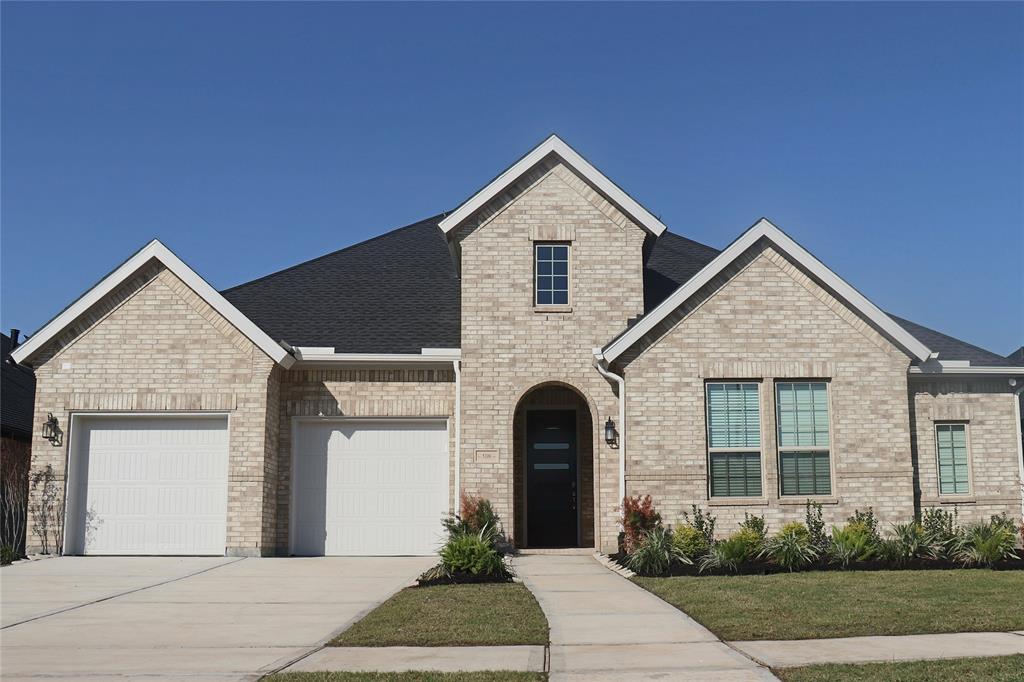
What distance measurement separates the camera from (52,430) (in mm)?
17281

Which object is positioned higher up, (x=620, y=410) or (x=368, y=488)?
(x=620, y=410)

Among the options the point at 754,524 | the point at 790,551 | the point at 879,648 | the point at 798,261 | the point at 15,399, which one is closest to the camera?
the point at 879,648

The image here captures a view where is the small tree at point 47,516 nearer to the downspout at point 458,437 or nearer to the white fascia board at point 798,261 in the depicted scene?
the downspout at point 458,437

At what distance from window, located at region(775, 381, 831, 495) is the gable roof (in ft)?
20.1

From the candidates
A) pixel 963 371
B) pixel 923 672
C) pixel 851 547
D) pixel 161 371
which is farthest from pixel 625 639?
pixel 963 371

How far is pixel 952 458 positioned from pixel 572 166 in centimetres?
888

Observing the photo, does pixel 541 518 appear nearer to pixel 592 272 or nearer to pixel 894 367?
pixel 592 272

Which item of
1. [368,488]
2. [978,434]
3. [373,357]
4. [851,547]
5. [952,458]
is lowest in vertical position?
[851,547]

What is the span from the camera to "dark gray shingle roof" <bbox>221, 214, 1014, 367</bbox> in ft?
61.6

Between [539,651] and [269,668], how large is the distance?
221cm

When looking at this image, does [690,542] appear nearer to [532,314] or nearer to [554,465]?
[554,465]

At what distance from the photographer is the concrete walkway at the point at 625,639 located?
7.35 metres

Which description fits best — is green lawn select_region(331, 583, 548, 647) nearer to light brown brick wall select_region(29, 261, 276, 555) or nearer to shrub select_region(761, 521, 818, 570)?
shrub select_region(761, 521, 818, 570)

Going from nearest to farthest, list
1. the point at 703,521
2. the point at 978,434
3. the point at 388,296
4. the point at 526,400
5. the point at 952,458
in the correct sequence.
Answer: the point at 703,521 → the point at 952,458 → the point at 978,434 → the point at 526,400 → the point at 388,296
